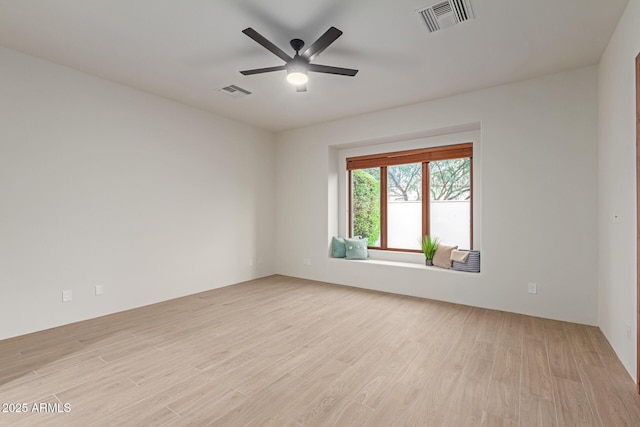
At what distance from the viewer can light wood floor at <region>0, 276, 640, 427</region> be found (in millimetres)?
1933

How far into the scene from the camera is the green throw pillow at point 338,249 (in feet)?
18.3

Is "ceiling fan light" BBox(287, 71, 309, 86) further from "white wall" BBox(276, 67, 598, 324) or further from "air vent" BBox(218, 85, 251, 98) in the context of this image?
"white wall" BBox(276, 67, 598, 324)

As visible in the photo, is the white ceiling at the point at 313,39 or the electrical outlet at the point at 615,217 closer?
the white ceiling at the point at 313,39

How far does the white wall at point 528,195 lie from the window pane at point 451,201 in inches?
11.2

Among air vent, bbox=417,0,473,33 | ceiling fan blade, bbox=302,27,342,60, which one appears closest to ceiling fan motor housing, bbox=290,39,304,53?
ceiling fan blade, bbox=302,27,342,60

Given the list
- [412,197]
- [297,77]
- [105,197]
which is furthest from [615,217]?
[105,197]

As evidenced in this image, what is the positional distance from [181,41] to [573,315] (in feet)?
16.8

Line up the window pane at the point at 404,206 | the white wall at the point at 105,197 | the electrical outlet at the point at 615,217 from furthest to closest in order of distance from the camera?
the window pane at the point at 404,206 < the white wall at the point at 105,197 < the electrical outlet at the point at 615,217

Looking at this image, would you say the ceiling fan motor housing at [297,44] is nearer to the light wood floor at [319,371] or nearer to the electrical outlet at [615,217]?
the light wood floor at [319,371]

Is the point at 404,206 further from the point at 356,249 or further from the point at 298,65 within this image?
the point at 298,65

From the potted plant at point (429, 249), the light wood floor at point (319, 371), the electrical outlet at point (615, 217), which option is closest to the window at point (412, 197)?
the potted plant at point (429, 249)

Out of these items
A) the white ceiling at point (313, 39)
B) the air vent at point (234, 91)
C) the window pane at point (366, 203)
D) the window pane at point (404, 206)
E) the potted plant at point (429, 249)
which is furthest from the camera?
the window pane at point (366, 203)

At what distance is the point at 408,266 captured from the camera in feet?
15.6

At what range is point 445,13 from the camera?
8.23 ft
